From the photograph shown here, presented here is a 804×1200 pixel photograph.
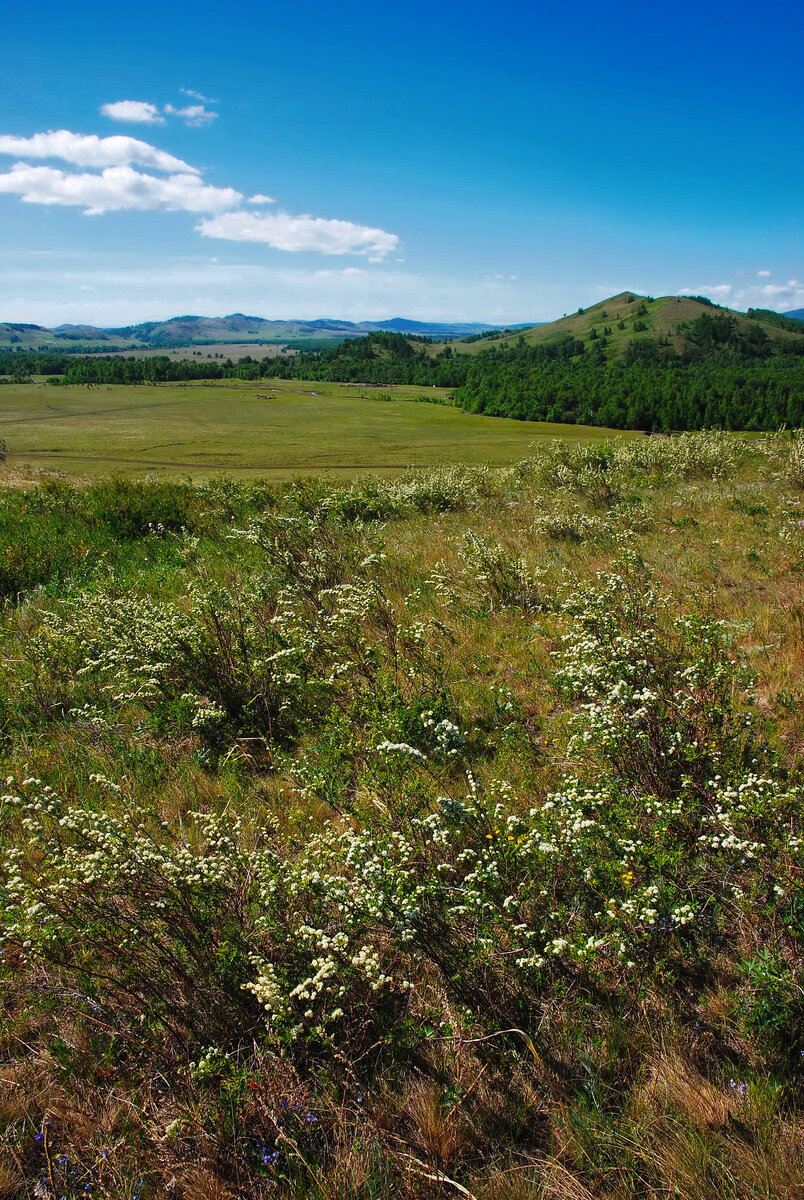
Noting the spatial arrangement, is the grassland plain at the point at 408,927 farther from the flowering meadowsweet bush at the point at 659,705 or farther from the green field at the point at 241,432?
the green field at the point at 241,432

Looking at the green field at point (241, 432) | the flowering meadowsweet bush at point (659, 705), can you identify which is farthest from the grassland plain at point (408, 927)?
the green field at point (241, 432)

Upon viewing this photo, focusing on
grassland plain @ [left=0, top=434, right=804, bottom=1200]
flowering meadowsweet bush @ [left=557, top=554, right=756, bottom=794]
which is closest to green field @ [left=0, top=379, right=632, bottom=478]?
flowering meadowsweet bush @ [left=557, top=554, right=756, bottom=794]

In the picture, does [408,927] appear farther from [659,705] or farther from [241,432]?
[241,432]

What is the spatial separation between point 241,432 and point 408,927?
93634 millimetres

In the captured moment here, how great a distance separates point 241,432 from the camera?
88.5 meters

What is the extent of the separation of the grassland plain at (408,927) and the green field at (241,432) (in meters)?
31.5

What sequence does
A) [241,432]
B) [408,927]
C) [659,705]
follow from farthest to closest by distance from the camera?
[241,432]
[659,705]
[408,927]

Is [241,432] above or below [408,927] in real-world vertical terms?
above

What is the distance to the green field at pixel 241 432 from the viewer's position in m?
63.1

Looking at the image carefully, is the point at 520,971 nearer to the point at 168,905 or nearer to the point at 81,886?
the point at 168,905

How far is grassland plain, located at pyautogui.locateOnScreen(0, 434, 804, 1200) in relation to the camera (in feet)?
7.84

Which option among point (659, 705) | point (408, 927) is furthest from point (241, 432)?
point (408, 927)

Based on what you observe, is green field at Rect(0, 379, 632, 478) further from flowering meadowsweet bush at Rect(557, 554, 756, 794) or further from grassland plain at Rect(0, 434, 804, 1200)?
grassland plain at Rect(0, 434, 804, 1200)

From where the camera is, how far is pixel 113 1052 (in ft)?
9.27
